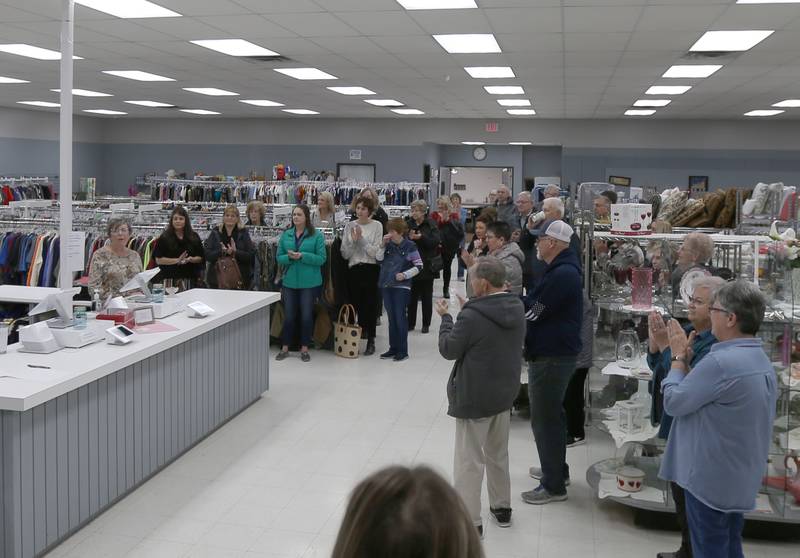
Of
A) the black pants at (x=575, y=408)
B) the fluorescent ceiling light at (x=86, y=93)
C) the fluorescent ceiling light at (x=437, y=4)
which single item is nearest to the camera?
the black pants at (x=575, y=408)

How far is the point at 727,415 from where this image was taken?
2.96 meters

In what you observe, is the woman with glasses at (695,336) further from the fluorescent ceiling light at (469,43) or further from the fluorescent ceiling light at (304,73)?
the fluorescent ceiling light at (304,73)

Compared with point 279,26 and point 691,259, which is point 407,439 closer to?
point 691,259

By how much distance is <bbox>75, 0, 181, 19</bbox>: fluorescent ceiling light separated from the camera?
22.9 feet

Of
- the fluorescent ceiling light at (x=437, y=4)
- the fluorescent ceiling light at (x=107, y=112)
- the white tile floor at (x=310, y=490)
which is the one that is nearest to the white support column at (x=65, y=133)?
the white tile floor at (x=310, y=490)

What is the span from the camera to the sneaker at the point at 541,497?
4.67 meters

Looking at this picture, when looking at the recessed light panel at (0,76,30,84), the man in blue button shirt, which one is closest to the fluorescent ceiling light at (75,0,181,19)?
the man in blue button shirt

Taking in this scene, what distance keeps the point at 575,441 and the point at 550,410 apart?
1.36 metres

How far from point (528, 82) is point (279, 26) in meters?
5.01

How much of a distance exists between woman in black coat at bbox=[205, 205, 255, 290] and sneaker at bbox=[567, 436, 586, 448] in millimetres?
3905

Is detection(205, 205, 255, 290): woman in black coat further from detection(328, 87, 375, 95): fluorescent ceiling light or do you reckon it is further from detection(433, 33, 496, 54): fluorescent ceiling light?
detection(328, 87, 375, 95): fluorescent ceiling light

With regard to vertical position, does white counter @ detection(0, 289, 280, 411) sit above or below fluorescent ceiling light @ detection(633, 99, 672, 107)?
below

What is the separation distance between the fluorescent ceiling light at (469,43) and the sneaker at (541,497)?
4964mm

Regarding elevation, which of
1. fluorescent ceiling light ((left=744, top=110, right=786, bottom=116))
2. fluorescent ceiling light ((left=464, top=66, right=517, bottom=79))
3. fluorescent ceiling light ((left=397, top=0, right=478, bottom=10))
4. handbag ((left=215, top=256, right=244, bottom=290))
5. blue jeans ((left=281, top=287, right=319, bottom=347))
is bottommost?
blue jeans ((left=281, top=287, right=319, bottom=347))
